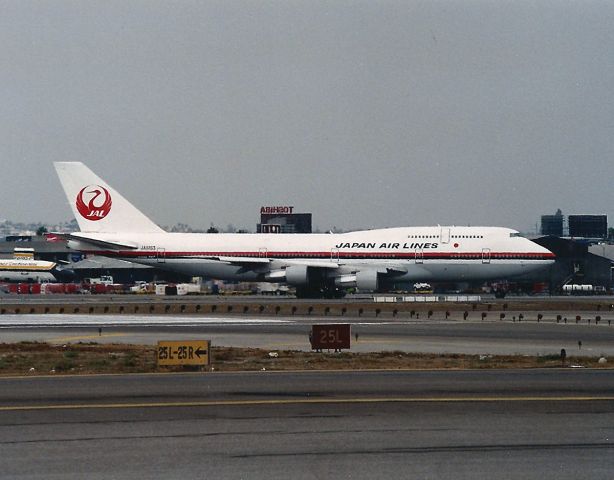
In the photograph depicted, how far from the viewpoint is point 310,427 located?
17688mm

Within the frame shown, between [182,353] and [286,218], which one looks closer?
[182,353]

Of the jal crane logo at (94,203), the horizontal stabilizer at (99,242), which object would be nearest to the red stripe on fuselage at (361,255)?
the horizontal stabilizer at (99,242)

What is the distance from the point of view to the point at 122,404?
2072 cm

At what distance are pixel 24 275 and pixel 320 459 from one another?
362 feet

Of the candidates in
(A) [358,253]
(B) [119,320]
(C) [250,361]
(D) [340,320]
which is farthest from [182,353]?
(A) [358,253]

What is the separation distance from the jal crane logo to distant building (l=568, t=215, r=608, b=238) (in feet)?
342

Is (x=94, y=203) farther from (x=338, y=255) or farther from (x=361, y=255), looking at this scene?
(x=361, y=255)

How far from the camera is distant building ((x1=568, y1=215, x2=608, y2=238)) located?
165375 mm

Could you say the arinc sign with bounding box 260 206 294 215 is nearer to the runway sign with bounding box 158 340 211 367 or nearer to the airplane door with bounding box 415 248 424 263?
the airplane door with bounding box 415 248 424 263

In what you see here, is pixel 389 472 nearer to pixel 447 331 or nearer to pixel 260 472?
pixel 260 472

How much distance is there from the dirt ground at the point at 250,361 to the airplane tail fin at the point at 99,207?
46080mm

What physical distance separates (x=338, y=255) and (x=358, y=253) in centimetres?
161

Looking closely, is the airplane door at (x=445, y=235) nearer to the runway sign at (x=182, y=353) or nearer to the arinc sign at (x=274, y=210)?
the runway sign at (x=182, y=353)

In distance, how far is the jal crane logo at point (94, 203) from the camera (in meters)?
81.8
